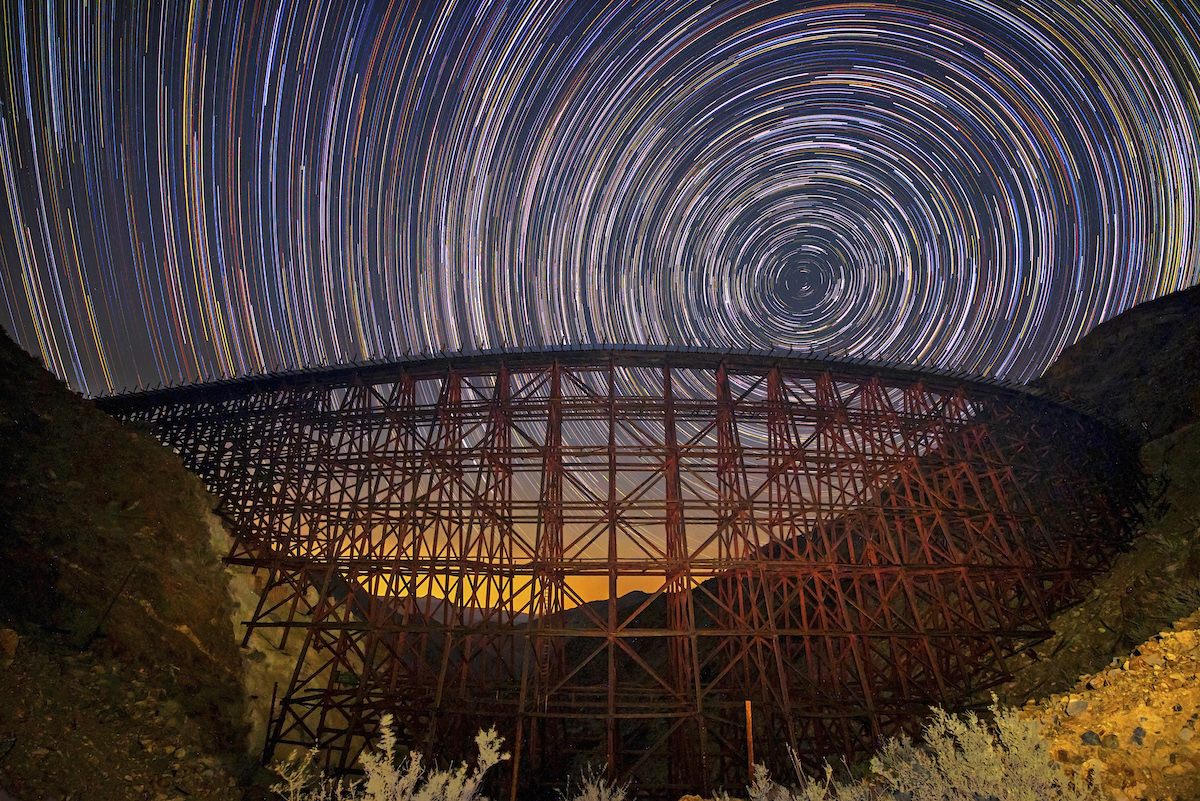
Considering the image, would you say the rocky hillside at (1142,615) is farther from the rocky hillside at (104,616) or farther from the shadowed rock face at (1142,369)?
the rocky hillside at (104,616)

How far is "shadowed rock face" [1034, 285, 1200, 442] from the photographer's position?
711 inches

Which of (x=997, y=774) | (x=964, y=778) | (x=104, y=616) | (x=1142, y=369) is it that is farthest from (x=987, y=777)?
(x=1142, y=369)

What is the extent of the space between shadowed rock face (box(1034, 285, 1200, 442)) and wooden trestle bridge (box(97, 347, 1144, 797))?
3431 mm

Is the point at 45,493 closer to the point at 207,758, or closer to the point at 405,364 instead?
the point at 207,758

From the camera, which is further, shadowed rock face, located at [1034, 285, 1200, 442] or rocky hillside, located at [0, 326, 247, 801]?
shadowed rock face, located at [1034, 285, 1200, 442]

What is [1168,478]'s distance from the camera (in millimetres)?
15828

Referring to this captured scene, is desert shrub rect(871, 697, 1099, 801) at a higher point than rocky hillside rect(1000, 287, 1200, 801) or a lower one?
lower

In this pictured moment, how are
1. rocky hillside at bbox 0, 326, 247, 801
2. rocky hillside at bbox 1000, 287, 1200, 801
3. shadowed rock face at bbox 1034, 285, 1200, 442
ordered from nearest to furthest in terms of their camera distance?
rocky hillside at bbox 1000, 287, 1200, 801 < rocky hillside at bbox 0, 326, 247, 801 < shadowed rock face at bbox 1034, 285, 1200, 442

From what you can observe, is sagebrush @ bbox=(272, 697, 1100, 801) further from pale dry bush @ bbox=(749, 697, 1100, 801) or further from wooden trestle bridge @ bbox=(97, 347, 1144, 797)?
wooden trestle bridge @ bbox=(97, 347, 1144, 797)

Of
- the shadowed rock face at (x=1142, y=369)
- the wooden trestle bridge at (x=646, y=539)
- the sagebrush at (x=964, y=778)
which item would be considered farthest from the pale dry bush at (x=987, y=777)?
the shadowed rock face at (x=1142, y=369)

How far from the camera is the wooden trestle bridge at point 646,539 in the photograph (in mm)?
12320

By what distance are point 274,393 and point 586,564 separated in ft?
34.4

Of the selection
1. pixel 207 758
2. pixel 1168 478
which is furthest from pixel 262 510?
pixel 1168 478

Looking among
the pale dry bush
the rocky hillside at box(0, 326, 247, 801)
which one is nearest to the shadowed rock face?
the pale dry bush
